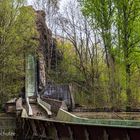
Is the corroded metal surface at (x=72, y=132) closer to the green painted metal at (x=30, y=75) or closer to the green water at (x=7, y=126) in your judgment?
the green water at (x=7, y=126)

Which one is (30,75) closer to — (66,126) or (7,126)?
(7,126)

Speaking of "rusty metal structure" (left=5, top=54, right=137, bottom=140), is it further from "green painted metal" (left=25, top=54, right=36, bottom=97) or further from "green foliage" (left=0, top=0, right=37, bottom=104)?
"green painted metal" (left=25, top=54, right=36, bottom=97)

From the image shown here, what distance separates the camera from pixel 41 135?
54.1ft

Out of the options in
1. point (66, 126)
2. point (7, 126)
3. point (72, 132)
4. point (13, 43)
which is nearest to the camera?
point (72, 132)

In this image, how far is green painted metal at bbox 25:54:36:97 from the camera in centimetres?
3212

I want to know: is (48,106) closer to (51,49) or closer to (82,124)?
(82,124)

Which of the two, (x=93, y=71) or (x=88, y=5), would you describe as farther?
(x=93, y=71)

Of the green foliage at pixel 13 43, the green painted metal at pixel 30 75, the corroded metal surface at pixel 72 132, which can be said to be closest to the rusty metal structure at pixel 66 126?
the corroded metal surface at pixel 72 132

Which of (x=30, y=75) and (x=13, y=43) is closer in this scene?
(x=13, y=43)

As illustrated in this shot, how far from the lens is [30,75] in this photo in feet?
108

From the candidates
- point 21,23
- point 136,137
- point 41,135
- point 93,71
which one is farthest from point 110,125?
point 93,71

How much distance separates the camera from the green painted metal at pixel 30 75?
105ft

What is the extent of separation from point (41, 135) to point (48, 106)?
7.89 metres

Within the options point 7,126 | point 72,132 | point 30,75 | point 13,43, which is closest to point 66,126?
point 72,132
